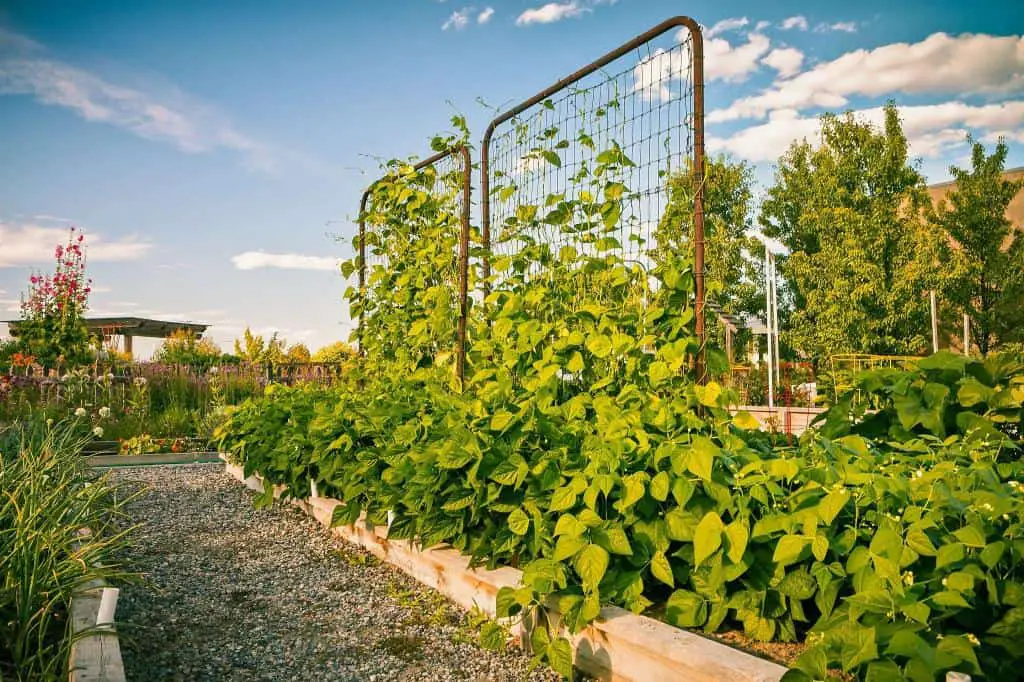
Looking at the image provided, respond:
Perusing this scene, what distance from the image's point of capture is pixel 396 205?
5.10m

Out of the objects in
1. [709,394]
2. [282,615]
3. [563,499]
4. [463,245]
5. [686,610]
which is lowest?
[282,615]

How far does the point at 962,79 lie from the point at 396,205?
787 inches

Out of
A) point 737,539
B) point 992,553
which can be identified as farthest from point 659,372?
point 992,553

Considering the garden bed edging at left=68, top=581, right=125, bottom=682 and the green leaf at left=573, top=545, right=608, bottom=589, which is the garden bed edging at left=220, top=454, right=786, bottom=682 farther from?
the garden bed edging at left=68, top=581, right=125, bottom=682

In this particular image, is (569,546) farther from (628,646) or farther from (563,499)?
(628,646)

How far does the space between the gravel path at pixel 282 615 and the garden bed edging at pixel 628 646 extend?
0.39 ft

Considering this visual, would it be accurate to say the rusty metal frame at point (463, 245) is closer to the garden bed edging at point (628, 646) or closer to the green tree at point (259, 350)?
the garden bed edging at point (628, 646)

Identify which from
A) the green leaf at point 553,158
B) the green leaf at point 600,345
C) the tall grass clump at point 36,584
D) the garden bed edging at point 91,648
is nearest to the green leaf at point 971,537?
the green leaf at point 600,345

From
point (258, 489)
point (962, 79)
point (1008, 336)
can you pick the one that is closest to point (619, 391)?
point (258, 489)

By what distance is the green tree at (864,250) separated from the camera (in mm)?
18031

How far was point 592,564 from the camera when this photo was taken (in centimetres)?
204

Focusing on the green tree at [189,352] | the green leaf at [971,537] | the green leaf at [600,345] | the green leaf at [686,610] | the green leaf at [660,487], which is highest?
the green tree at [189,352]

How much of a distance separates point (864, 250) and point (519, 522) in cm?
1887

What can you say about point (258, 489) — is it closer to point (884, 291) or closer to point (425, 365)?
point (425, 365)
